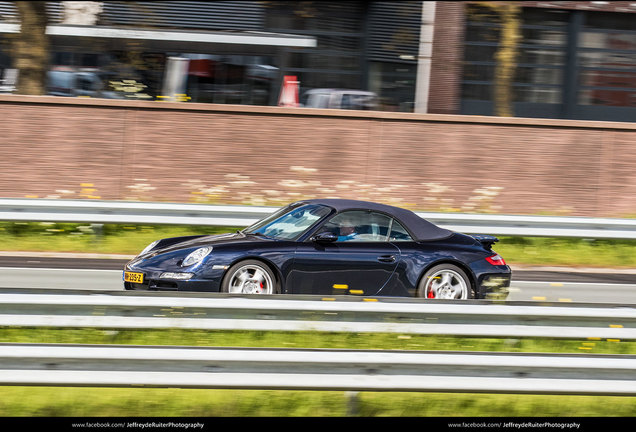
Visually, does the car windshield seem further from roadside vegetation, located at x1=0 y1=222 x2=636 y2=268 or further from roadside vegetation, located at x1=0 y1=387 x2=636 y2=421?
roadside vegetation, located at x1=0 y1=222 x2=636 y2=268

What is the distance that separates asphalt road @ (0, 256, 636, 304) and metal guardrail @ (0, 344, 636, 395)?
14.2 feet

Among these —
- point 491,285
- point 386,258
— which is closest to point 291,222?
point 386,258

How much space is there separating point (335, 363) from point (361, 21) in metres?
17.6

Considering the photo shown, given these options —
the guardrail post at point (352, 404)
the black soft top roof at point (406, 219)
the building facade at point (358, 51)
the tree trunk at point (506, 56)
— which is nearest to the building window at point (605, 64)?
the building facade at point (358, 51)

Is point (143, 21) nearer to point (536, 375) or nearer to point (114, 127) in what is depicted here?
point (114, 127)

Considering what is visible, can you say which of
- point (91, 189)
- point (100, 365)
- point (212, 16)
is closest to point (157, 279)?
point (100, 365)

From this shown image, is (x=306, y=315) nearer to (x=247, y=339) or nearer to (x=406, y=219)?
(x=247, y=339)

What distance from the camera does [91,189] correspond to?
1545 cm

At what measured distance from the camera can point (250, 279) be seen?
8375 millimetres

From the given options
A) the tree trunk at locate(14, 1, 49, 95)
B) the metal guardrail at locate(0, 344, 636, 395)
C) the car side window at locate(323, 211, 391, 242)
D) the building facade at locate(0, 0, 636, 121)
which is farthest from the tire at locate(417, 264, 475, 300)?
the tree trunk at locate(14, 1, 49, 95)

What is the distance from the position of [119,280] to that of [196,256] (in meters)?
2.33

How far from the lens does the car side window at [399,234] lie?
8902 mm

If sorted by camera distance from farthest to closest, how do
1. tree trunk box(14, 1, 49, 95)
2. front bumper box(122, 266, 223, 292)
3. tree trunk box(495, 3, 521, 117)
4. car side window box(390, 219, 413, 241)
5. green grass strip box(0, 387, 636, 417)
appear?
tree trunk box(495, 3, 521, 117) < tree trunk box(14, 1, 49, 95) < car side window box(390, 219, 413, 241) < front bumper box(122, 266, 223, 292) < green grass strip box(0, 387, 636, 417)

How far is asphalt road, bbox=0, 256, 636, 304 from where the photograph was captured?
1007cm
